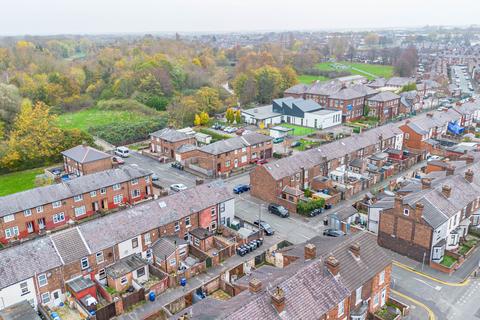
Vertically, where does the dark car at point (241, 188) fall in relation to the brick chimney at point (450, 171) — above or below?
below

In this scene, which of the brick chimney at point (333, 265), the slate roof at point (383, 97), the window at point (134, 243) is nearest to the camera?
the brick chimney at point (333, 265)

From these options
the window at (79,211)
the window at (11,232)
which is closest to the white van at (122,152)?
the window at (79,211)

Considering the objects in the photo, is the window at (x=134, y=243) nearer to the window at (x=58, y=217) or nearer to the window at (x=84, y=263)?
the window at (x=84, y=263)

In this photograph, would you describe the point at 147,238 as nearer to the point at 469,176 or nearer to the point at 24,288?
the point at 24,288

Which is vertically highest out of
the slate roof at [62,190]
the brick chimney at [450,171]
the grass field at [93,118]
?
the brick chimney at [450,171]

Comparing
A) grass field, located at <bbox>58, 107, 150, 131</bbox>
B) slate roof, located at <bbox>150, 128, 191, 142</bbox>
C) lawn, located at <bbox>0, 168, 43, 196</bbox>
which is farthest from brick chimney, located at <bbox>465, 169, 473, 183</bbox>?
grass field, located at <bbox>58, 107, 150, 131</bbox>

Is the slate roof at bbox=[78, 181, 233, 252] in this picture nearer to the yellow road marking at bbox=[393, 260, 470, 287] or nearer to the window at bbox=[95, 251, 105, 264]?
the window at bbox=[95, 251, 105, 264]
